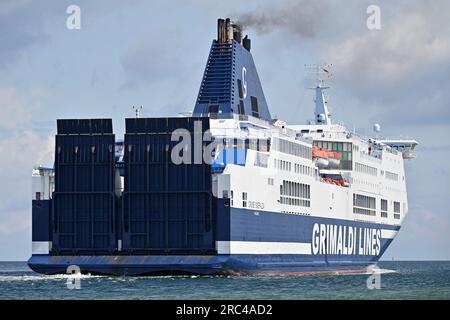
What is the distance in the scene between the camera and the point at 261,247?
6062 cm

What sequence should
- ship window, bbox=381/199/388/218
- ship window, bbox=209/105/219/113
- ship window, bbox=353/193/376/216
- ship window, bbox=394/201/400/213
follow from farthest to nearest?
ship window, bbox=394/201/400/213
ship window, bbox=381/199/388/218
ship window, bbox=353/193/376/216
ship window, bbox=209/105/219/113

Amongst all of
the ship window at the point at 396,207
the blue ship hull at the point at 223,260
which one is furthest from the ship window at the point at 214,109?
the ship window at the point at 396,207

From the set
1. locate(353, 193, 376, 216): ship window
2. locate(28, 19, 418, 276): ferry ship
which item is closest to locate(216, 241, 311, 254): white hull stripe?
locate(28, 19, 418, 276): ferry ship

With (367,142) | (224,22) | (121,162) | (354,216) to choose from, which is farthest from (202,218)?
(367,142)

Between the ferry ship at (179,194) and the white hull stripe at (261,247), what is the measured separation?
0.17 feet

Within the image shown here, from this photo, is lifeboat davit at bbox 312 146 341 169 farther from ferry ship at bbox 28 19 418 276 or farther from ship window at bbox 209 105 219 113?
ship window at bbox 209 105 219 113

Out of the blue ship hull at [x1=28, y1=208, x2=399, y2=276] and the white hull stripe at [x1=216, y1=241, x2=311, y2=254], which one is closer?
the blue ship hull at [x1=28, y1=208, x2=399, y2=276]

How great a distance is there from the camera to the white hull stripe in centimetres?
5606

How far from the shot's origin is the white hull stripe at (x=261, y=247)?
56.1 meters

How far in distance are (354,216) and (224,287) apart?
93.6 ft

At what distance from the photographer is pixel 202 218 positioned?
184ft

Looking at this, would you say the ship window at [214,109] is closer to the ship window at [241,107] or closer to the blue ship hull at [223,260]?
the ship window at [241,107]

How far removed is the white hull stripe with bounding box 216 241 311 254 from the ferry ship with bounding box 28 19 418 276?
0.17 feet

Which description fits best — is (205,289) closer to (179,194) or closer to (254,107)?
(179,194)
